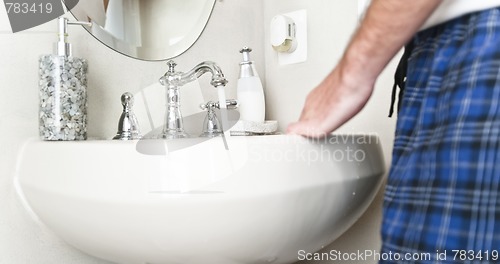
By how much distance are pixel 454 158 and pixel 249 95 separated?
2.23ft

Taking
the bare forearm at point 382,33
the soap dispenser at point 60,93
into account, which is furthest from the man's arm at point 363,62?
the soap dispenser at point 60,93

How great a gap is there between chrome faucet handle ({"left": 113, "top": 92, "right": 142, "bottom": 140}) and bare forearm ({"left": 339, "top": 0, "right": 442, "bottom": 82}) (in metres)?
0.48

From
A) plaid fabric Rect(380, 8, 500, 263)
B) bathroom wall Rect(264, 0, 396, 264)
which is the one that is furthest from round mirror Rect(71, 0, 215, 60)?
plaid fabric Rect(380, 8, 500, 263)

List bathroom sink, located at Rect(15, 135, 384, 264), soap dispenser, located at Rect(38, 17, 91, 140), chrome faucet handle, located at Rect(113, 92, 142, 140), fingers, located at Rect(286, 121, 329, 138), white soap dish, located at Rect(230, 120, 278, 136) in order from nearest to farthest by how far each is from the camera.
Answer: bathroom sink, located at Rect(15, 135, 384, 264) < fingers, located at Rect(286, 121, 329, 138) < soap dispenser, located at Rect(38, 17, 91, 140) < chrome faucet handle, located at Rect(113, 92, 142, 140) < white soap dish, located at Rect(230, 120, 278, 136)

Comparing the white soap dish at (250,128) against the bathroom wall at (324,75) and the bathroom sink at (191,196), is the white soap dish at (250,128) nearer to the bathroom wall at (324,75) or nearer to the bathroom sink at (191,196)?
the bathroom wall at (324,75)

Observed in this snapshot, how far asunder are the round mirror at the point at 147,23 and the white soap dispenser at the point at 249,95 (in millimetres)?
152

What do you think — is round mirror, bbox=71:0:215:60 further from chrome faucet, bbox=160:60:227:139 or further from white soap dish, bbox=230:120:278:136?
white soap dish, bbox=230:120:278:136

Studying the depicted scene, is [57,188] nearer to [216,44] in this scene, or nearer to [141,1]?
[141,1]

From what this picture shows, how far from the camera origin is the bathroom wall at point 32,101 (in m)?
0.84

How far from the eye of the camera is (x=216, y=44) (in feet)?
4.04

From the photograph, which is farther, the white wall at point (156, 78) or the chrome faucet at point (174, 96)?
the chrome faucet at point (174, 96)

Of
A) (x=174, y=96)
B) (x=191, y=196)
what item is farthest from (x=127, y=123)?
(x=191, y=196)

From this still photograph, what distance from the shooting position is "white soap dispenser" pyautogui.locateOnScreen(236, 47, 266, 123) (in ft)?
3.73

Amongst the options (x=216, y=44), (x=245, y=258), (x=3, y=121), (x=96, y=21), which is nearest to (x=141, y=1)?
(x=96, y=21)
